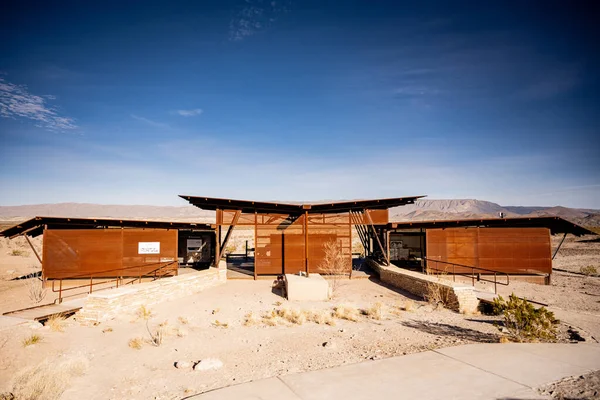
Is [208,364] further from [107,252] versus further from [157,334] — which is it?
[107,252]

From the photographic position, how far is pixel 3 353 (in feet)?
26.0

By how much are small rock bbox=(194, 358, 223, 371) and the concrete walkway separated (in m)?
2.02

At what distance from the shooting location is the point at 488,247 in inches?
796

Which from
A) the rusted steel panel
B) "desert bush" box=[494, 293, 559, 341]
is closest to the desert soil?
"desert bush" box=[494, 293, 559, 341]

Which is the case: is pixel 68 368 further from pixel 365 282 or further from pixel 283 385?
pixel 365 282

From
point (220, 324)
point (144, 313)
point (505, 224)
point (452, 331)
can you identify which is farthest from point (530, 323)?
point (505, 224)

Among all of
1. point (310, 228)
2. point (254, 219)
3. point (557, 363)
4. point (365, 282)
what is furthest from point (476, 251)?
point (557, 363)

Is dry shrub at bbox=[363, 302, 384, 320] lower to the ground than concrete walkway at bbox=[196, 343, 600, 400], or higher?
lower

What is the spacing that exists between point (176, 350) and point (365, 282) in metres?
12.6

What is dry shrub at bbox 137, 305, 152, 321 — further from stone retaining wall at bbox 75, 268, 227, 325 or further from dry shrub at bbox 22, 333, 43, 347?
dry shrub at bbox 22, 333, 43, 347

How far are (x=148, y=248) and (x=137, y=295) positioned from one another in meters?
6.57

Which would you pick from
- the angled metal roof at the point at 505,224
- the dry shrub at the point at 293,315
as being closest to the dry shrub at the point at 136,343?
the dry shrub at the point at 293,315

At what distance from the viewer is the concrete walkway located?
5293mm

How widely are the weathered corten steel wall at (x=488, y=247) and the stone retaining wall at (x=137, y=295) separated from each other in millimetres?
12799
